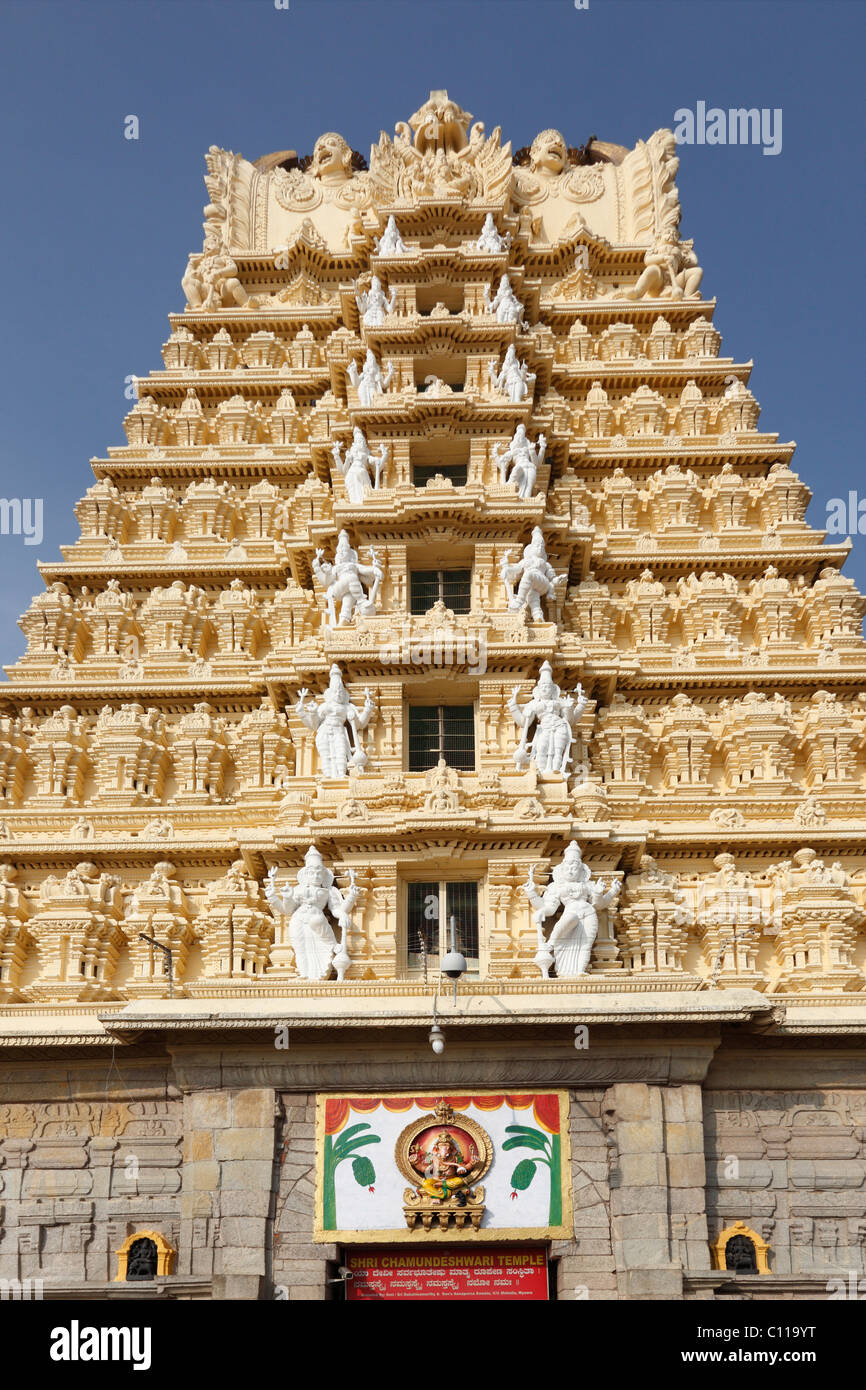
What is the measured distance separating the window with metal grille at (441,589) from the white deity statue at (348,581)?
3.69 ft

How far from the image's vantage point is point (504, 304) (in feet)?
117

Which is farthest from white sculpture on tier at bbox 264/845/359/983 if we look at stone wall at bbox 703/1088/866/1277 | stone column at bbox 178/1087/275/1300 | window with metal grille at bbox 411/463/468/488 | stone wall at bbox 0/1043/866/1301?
window with metal grille at bbox 411/463/468/488

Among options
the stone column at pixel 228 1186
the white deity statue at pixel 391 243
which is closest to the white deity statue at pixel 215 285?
the white deity statue at pixel 391 243

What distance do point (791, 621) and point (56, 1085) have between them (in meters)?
17.4

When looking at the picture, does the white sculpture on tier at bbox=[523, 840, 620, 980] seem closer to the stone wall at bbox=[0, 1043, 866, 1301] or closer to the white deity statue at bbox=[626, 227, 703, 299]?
the stone wall at bbox=[0, 1043, 866, 1301]

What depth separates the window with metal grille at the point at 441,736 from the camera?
2877cm

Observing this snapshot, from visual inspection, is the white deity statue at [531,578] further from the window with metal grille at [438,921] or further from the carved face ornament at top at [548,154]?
the carved face ornament at top at [548,154]

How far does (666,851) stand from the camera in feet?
90.4

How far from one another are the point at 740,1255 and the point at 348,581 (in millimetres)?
14606

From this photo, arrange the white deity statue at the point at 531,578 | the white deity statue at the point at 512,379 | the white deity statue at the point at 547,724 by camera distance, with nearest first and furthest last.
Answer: the white deity statue at the point at 547,724 < the white deity statue at the point at 531,578 < the white deity statue at the point at 512,379

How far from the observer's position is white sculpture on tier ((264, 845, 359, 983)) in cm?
2520
